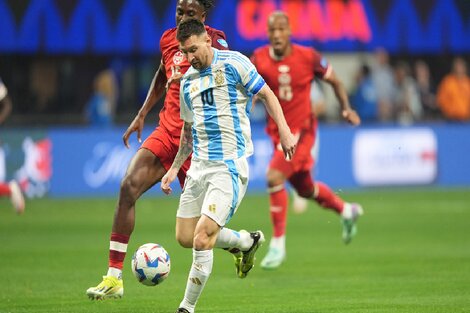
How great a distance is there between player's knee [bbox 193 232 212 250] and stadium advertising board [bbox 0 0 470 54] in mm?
16238

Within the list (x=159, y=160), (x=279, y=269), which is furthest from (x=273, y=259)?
(x=159, y=160)

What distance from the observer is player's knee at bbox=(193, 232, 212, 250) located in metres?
8.60

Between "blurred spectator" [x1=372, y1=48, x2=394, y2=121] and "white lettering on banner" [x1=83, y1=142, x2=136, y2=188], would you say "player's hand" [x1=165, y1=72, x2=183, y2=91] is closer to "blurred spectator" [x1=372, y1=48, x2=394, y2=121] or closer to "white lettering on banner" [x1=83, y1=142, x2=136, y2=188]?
"white lettering on banner" [x1=83, y1=142, x2=136, y2=188]

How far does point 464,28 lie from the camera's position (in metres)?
27.0

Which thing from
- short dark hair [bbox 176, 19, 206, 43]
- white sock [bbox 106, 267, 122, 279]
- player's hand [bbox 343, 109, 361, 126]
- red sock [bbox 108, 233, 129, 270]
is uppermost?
short dark hair [bbox 176, 19, 206, 43]

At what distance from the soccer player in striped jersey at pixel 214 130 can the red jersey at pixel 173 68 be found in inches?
43.9

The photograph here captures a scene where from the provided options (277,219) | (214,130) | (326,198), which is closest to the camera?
(214,130)

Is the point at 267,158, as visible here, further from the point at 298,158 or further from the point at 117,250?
the point at 117,250

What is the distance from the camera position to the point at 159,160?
10102 mm

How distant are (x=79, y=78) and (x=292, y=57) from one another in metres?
13.1

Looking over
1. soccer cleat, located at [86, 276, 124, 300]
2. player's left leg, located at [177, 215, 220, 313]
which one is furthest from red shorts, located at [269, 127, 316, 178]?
player's left leg, located at [177, 215, 220, 313]

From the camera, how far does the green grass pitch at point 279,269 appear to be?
9820 mm

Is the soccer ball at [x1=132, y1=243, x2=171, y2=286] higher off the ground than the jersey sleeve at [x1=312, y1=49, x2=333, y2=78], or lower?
lower

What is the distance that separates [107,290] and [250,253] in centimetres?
130
